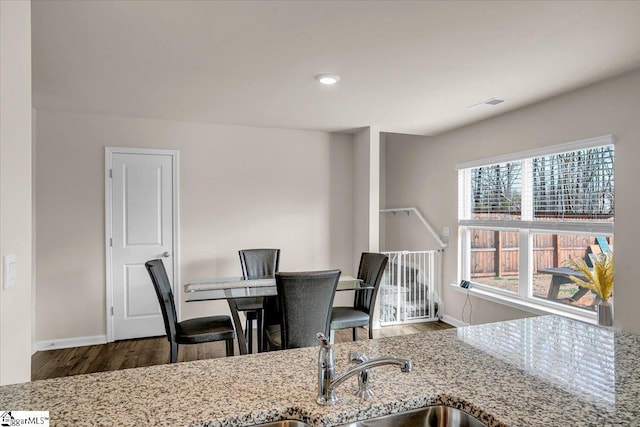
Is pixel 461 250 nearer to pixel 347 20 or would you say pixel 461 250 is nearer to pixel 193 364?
pixel 347 20

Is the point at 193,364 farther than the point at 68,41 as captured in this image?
No

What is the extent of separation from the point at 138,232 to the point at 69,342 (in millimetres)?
1297

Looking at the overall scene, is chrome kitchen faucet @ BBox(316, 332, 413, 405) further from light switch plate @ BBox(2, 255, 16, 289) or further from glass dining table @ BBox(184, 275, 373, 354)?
glass dining table @ BBox(184, 275, 373, 354)

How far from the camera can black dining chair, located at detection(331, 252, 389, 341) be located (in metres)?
3.02

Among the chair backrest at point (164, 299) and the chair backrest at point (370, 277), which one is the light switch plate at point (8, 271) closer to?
the chair backrest at point (164, 299)

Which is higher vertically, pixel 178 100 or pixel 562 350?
pixel 178 100

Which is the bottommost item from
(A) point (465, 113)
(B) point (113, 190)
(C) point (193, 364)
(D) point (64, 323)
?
(D) point (64, 323)

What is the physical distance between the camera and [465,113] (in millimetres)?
3781

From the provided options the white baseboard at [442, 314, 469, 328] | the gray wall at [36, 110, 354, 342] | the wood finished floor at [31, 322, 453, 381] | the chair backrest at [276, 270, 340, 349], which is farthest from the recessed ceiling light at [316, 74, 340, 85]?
the white baseboard at [442, 314, 469, 328]

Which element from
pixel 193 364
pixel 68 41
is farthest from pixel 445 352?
pixel 68 41

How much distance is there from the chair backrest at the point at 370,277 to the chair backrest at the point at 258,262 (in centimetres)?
98

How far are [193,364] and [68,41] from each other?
216 cm

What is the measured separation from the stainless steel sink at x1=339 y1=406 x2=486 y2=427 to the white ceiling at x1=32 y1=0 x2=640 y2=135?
1.77 metres

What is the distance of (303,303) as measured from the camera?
2402 millimetres
